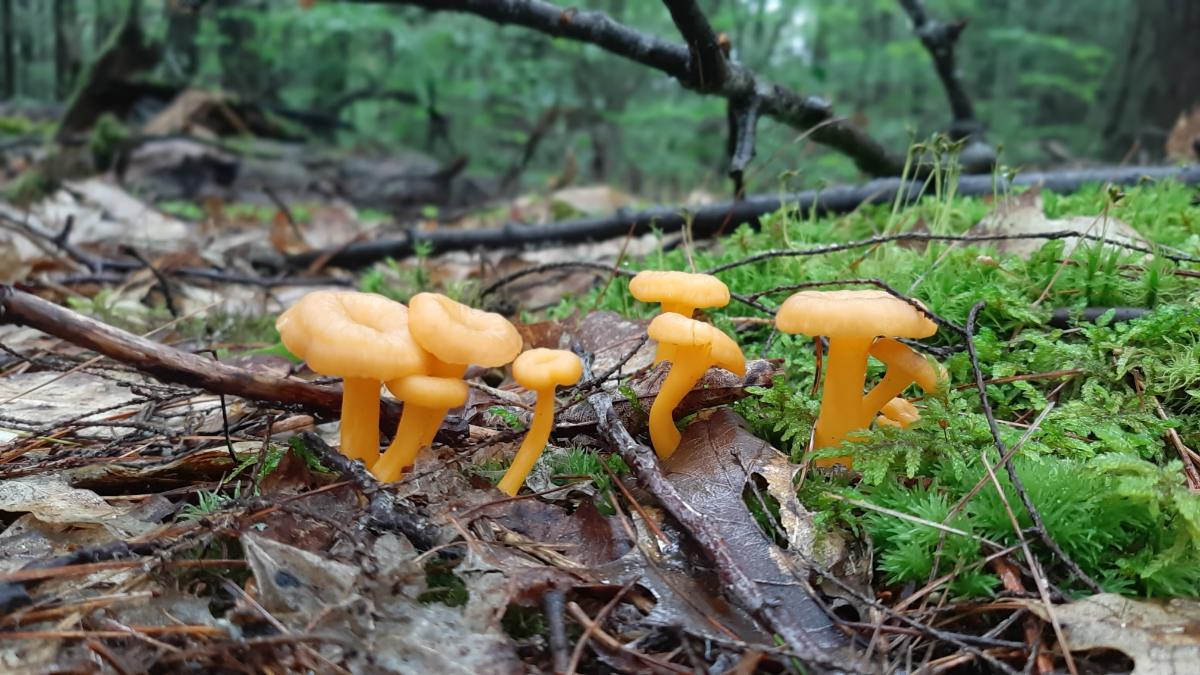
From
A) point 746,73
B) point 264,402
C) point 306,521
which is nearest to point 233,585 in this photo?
point 306,521

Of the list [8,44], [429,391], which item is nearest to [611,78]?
[429,391]

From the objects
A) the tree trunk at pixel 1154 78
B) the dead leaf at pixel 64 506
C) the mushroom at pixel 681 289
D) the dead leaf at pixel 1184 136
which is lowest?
the dead leaf at pixel 64 506

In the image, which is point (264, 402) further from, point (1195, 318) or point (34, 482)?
point (1195, 318)

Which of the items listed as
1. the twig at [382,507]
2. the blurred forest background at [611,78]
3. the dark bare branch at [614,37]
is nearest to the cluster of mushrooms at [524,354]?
the twig at [382,507]

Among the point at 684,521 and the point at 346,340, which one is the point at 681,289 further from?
the point at 346,340

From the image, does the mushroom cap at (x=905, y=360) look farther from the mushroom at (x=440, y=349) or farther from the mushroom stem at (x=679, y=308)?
the mushroom at (x=440, y=349)
